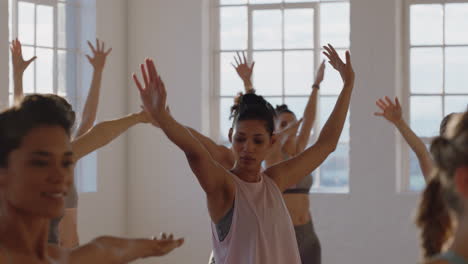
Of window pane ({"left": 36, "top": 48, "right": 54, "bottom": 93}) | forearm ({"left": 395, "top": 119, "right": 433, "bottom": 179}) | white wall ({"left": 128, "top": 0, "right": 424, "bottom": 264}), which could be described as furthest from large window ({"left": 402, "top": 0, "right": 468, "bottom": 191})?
forearm ({"left": 395, "top": 119, "right": 433, "bottom": 179})

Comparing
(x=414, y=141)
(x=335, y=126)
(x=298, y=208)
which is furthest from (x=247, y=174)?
(x=298, y=208)

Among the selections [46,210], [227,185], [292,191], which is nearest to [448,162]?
[46,210]

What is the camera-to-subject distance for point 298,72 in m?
8.30

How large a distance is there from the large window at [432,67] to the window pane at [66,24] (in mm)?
3130

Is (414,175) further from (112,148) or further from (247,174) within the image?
(247,174)

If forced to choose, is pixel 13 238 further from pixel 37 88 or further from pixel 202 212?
pixel 202 212

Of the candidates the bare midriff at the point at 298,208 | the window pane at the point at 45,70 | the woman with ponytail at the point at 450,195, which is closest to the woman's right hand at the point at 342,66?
the woman with ponytail at the point at 450,195

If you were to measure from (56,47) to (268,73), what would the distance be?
2061 millimetres

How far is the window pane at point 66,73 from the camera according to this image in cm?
784

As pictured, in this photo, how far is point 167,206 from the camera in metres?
8.40

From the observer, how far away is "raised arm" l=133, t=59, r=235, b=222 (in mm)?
2406

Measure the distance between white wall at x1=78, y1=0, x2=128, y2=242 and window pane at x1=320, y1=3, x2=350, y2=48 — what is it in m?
1.98

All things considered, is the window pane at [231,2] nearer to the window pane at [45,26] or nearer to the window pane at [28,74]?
the window pane at [45,26]

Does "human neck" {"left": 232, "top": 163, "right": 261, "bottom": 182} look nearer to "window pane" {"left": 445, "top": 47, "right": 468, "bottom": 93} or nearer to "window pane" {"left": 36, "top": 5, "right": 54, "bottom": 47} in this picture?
"window pane" {"left": 36, "top": 5, "right": 54, "bottom": 47}
